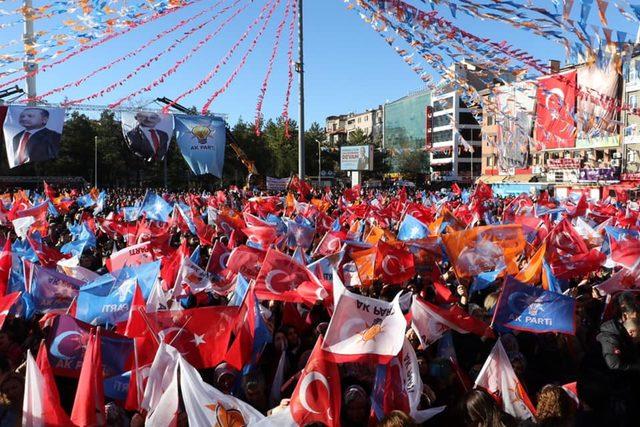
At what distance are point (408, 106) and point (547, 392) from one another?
83731 millimetres

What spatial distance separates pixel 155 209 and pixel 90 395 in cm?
1286

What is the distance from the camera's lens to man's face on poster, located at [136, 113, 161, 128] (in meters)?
27.0

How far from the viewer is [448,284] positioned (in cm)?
880

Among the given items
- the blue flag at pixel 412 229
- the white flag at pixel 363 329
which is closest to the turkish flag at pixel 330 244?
the blue flag at pixel 412 229

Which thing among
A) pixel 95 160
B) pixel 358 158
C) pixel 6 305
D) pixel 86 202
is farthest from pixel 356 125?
pixel 6 305

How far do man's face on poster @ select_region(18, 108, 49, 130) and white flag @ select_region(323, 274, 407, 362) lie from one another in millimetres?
24110

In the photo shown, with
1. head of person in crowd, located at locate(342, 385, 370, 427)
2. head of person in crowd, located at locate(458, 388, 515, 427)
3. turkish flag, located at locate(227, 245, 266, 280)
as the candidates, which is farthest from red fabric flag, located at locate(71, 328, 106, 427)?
turkish flag, located at locate(227, 245, 266, 280)

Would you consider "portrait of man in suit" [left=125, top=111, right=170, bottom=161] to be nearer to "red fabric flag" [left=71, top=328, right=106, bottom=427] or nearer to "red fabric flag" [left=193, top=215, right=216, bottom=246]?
"red fabric flag" [left=193, top=215, right=216, bottom=246]

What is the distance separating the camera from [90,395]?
12.9 ft

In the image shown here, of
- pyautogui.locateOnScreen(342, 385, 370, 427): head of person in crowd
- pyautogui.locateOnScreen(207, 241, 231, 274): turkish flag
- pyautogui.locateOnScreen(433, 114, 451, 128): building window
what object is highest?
pyautogui.locateOnScreen(433, 114, 451, 128): building window

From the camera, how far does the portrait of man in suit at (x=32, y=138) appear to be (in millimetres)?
24734

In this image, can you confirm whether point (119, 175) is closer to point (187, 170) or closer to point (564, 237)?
point (187, 170)

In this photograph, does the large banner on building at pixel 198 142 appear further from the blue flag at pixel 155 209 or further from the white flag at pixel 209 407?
the white flag at pixel 209 407

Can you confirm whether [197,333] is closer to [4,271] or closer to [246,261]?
[246,261]
